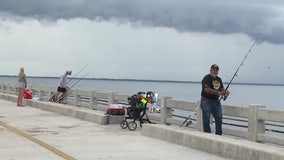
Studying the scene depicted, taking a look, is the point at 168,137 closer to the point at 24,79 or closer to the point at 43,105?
the point at 43,105

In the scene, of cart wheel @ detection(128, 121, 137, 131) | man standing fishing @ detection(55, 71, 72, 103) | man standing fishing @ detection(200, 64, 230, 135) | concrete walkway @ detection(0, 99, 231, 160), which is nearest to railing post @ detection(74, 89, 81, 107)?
man standing fishing @ detection(55, 71, 72, 103)

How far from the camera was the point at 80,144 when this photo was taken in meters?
11.6

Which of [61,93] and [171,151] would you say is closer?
[171,151]

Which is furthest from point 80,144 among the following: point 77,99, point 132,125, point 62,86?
point 62,86

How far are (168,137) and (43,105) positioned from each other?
1079 cm

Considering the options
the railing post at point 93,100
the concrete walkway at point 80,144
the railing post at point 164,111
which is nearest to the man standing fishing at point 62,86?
the railing post at point 93,100

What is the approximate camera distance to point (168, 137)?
40.6ft

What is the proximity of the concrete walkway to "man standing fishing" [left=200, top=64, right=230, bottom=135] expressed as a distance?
3.97 feet

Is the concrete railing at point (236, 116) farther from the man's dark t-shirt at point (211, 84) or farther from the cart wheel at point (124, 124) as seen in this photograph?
the cart wheel at point (124, 124)

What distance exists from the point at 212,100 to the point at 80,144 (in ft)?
11.1

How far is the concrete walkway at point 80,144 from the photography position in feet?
33.2

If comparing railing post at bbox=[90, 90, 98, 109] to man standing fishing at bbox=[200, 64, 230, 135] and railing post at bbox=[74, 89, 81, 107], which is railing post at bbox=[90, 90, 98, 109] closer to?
railing post at bbox=[74, 89, 81, 107]

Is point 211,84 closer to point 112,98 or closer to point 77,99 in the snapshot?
point 112,98

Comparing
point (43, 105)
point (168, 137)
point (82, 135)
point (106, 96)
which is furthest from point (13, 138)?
point (43, 105)
